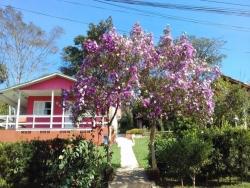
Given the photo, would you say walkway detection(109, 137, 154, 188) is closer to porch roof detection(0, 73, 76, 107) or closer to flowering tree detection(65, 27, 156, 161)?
flowering tree detection(65, 27, 156, 161)

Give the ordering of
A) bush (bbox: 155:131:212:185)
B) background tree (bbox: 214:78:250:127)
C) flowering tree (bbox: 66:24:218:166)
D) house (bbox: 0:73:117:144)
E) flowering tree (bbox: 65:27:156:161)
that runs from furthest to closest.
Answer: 1. house (bbox: 0:73:117:144)
2. background tree (bbox: 214:78:250:127)
3. bush (bbox: 155:131:212:185)
4. flowering tree (bbox: 66:24:218:166)
5. flowering tree (bbox: 65:27:156:161)

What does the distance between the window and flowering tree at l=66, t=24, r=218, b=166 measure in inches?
787

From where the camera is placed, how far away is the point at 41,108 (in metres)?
33.4

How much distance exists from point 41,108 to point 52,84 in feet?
12.2

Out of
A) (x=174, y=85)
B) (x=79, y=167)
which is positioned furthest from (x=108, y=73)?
(x=79, y=167)

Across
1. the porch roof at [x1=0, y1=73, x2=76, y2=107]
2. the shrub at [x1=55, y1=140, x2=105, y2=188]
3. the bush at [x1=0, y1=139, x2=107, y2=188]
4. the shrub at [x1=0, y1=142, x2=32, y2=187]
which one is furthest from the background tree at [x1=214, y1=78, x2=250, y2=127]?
the shrub at [x1=0, y1=142, x2=32, y2=187]

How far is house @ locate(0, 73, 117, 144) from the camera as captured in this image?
90.5 feet

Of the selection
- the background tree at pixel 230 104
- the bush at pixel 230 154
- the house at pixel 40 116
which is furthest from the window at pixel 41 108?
the bush at pixel 230 154

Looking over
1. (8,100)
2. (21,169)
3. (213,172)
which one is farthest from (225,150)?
(8,100)

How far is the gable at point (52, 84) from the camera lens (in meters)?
30.3

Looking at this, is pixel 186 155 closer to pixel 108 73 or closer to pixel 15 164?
pixel 108 73

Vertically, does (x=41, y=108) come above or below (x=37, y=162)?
above

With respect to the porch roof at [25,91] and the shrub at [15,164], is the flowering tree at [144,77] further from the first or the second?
the porch roof at [25,91]

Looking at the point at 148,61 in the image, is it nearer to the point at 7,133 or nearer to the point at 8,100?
the point at 7,133
